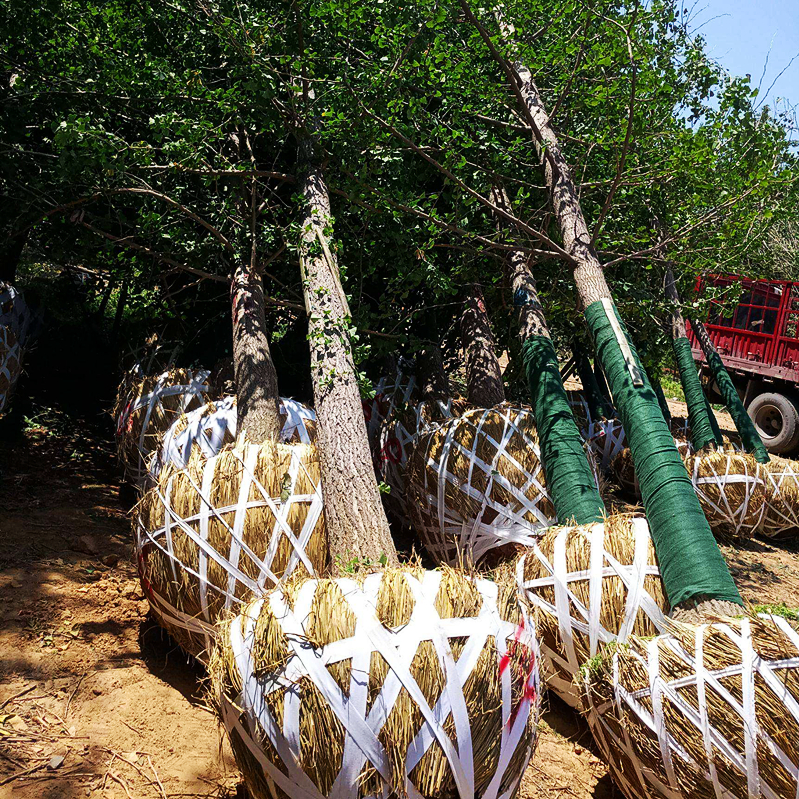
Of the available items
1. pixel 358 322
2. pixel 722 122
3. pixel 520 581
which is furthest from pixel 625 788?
pixel 722 122

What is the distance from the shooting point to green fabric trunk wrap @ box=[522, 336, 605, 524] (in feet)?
15.1

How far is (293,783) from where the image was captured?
2.38 metres

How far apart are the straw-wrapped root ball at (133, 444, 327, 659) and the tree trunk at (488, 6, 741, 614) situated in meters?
1.99

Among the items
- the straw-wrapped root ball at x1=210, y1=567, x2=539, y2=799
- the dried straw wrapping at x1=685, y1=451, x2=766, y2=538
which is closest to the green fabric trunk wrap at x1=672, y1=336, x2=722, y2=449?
the dried straw wrapping at x1=685, y1=451, x2=766, y2=538

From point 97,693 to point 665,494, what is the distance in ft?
11.0

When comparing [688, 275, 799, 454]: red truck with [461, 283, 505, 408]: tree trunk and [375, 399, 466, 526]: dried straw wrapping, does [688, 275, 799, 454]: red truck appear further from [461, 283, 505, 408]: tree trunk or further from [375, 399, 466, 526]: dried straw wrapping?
[375, 399, 466, 526]: dried straw wrapping

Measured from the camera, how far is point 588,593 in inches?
147

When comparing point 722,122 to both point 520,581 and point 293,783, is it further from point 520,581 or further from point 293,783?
point 293,783

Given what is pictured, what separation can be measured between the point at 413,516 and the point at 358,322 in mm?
1742

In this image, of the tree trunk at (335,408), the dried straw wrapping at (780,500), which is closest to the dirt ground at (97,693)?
the tree trunk at (335,408)

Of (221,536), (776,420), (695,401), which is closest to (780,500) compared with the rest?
(695,401)

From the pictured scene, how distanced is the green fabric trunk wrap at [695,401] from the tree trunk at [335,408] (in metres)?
4.90

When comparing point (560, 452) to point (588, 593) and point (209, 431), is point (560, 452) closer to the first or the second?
point (588, 593)

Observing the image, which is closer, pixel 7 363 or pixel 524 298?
pixel 524 298
